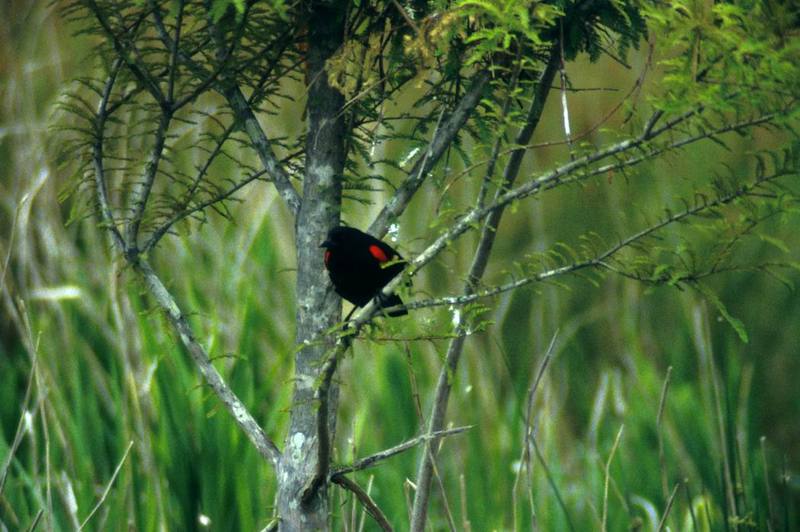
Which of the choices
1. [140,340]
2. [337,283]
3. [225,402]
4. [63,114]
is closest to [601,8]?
[337,283]

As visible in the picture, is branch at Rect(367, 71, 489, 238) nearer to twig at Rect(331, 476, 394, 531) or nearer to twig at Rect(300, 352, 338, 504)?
twig at Rect(300, 352, 338, 504)

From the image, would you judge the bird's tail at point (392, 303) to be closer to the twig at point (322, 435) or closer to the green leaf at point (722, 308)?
the twig at point (322, 435)

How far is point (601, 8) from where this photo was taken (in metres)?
2.15

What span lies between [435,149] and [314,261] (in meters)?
0.37

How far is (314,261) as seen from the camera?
2289 millimetres

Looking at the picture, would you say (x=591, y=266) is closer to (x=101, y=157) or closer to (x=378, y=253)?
(x=378, y=253)

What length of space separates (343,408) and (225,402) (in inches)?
78.9

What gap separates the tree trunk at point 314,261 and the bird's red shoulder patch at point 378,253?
0.33 ft

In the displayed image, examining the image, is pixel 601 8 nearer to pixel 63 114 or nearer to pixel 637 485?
pixel 637 485

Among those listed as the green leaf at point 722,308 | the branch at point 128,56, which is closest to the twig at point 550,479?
the green leaf at point 722,308

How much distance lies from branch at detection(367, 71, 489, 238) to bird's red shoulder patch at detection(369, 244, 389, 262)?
5 cm

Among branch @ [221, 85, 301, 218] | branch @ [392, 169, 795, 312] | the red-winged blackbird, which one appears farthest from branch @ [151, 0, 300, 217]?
branch @ [392, 169, 795, 312]

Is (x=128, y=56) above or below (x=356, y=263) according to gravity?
above

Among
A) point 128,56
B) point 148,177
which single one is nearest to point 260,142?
point 148,177
